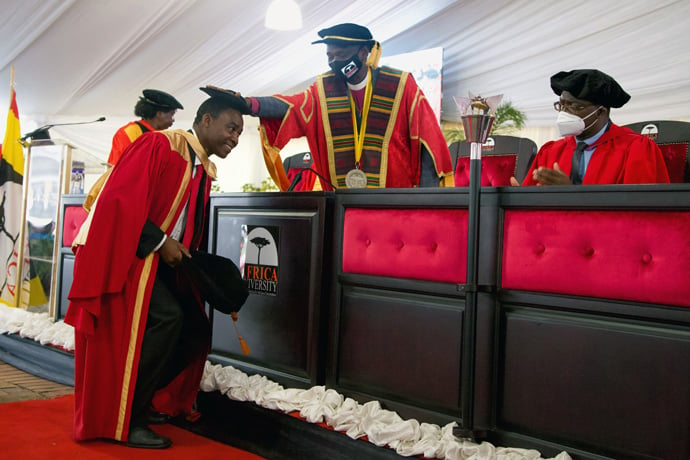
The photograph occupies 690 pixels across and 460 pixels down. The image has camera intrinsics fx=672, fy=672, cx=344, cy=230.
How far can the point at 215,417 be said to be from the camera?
3033mm

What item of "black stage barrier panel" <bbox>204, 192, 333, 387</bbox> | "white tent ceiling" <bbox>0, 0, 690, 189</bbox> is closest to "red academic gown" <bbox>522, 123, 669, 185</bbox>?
"black stage barrier panel" <bbox>204, 192, 333, 387</bbox>

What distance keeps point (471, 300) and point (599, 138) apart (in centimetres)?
113

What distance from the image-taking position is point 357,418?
2.51 m

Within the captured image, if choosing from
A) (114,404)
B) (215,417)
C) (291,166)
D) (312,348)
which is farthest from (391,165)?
(291,166)

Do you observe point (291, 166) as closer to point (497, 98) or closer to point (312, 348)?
point (312, 348)

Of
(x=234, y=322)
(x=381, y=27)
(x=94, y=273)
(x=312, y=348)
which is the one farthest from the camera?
(x=381, y=27)

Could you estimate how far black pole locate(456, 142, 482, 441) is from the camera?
224cm

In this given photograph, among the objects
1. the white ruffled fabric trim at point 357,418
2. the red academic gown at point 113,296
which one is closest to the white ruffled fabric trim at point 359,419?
the white ruffled fabric trim at point 357,418

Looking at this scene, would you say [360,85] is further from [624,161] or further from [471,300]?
[471,300]

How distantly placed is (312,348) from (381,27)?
4.96 metres

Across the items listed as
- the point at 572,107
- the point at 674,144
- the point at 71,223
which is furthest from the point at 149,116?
the point at 674,144

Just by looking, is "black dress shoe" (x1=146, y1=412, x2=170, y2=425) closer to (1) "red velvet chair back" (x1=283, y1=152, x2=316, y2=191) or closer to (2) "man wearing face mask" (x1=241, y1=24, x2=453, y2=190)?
(2) "man wearing face mask" (x1=241, y1=24, x2=453, y2=190)

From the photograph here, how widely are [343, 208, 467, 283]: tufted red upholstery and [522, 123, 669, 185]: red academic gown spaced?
2.31 ft

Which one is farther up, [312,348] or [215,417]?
[312,348]
